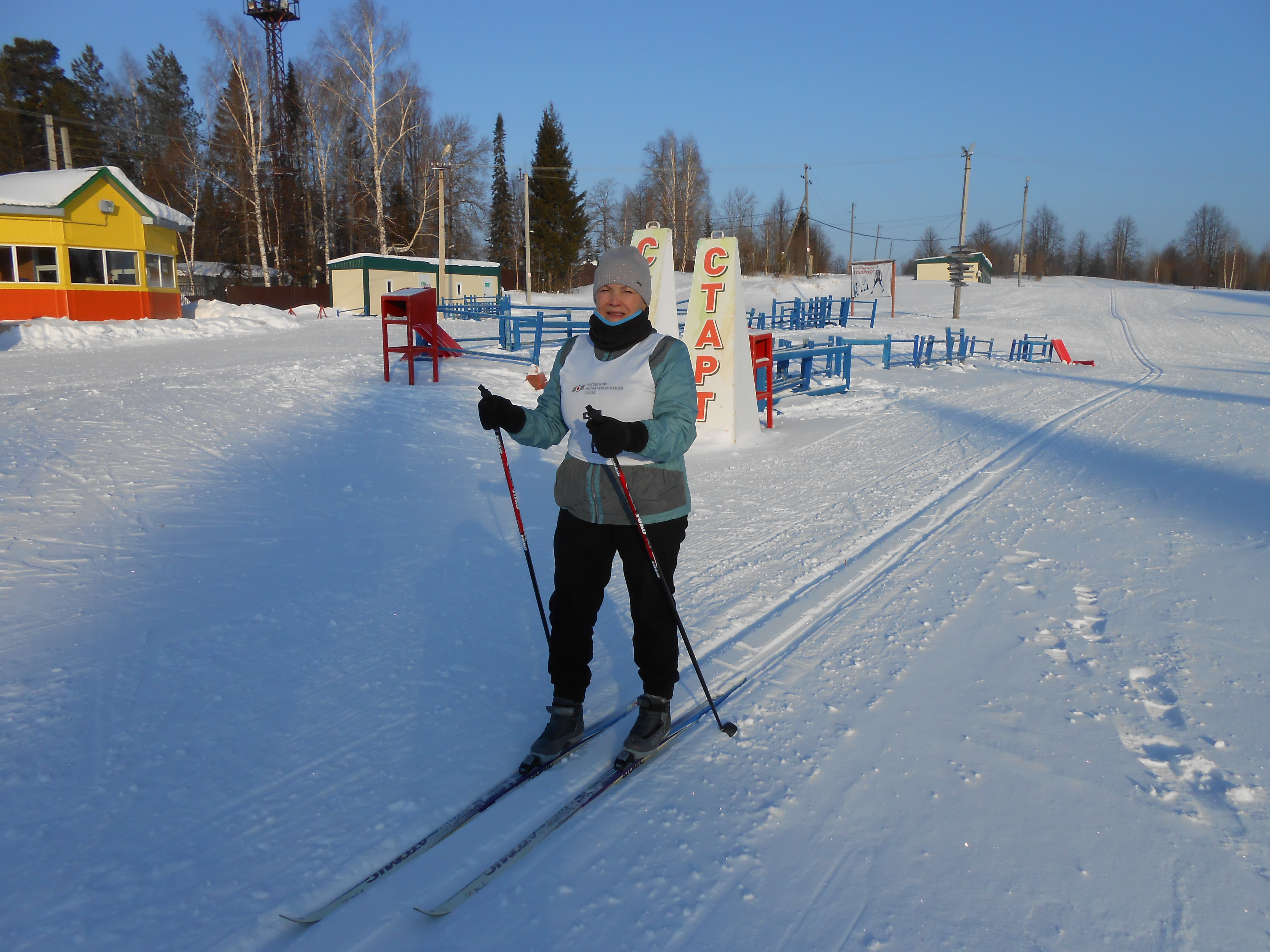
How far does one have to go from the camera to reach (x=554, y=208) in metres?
53.9

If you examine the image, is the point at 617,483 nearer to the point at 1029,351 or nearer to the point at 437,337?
the point at 437,337

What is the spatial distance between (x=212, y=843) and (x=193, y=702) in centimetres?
96

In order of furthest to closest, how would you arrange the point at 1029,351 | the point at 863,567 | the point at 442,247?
the point at 442,247, the point at 1029,351, the point at 863,567

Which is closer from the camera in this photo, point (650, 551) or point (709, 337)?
point (650, 551)

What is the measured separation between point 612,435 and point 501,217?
6094 cm

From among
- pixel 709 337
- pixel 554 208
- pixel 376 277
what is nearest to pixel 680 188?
pixel 554 208

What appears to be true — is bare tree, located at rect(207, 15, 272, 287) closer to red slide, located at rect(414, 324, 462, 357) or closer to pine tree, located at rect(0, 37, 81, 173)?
pine tree, located at rect(0, 37, 81, 173)

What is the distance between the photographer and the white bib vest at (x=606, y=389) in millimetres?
2709

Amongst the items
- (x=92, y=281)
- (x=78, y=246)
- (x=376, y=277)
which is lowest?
(x=92, y=281)

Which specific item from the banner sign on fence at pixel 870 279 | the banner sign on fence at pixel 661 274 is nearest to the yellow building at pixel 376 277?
the banner sign on fence at pixel 870 279

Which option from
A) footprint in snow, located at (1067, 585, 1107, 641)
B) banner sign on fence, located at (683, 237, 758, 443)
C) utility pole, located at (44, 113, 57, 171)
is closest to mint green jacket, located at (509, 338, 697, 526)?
footprint in snow, located at (1067, 585, 1107, 641)

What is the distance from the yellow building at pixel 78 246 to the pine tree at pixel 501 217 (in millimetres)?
36625

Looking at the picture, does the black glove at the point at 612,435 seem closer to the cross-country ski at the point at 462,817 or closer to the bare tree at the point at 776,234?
the cross-country ski at the point at 462,817

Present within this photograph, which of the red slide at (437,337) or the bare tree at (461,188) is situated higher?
the bare tree at (461,188)
